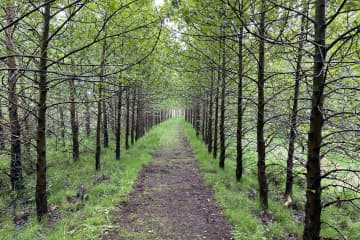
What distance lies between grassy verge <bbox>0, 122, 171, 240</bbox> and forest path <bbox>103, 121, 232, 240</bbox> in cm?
33

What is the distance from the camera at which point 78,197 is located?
6973mm

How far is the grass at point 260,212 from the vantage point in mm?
5117

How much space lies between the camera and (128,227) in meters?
5.14

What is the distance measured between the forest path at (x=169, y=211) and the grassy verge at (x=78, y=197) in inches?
13.0

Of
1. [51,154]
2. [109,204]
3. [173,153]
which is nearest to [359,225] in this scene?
[109,204]

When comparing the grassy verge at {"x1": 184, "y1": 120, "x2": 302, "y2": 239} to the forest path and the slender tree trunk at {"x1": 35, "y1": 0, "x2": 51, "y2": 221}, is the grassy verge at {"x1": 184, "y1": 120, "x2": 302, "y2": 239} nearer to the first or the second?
the forest path

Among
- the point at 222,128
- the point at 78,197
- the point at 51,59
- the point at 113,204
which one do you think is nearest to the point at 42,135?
the point at 51,59

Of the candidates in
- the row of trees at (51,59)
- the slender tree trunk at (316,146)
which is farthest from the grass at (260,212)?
the row of trees at (51,59)

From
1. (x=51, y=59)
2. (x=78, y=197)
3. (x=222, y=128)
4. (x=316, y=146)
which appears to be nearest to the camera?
(x=316, y=146)

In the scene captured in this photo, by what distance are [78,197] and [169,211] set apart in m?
2.85

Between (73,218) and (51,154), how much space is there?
774cm

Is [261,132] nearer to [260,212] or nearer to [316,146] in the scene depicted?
[260,212]

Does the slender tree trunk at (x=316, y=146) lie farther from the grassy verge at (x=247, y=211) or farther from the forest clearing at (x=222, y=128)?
the grassy verge at (x=247, y=211)

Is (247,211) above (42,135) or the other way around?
the other way around
